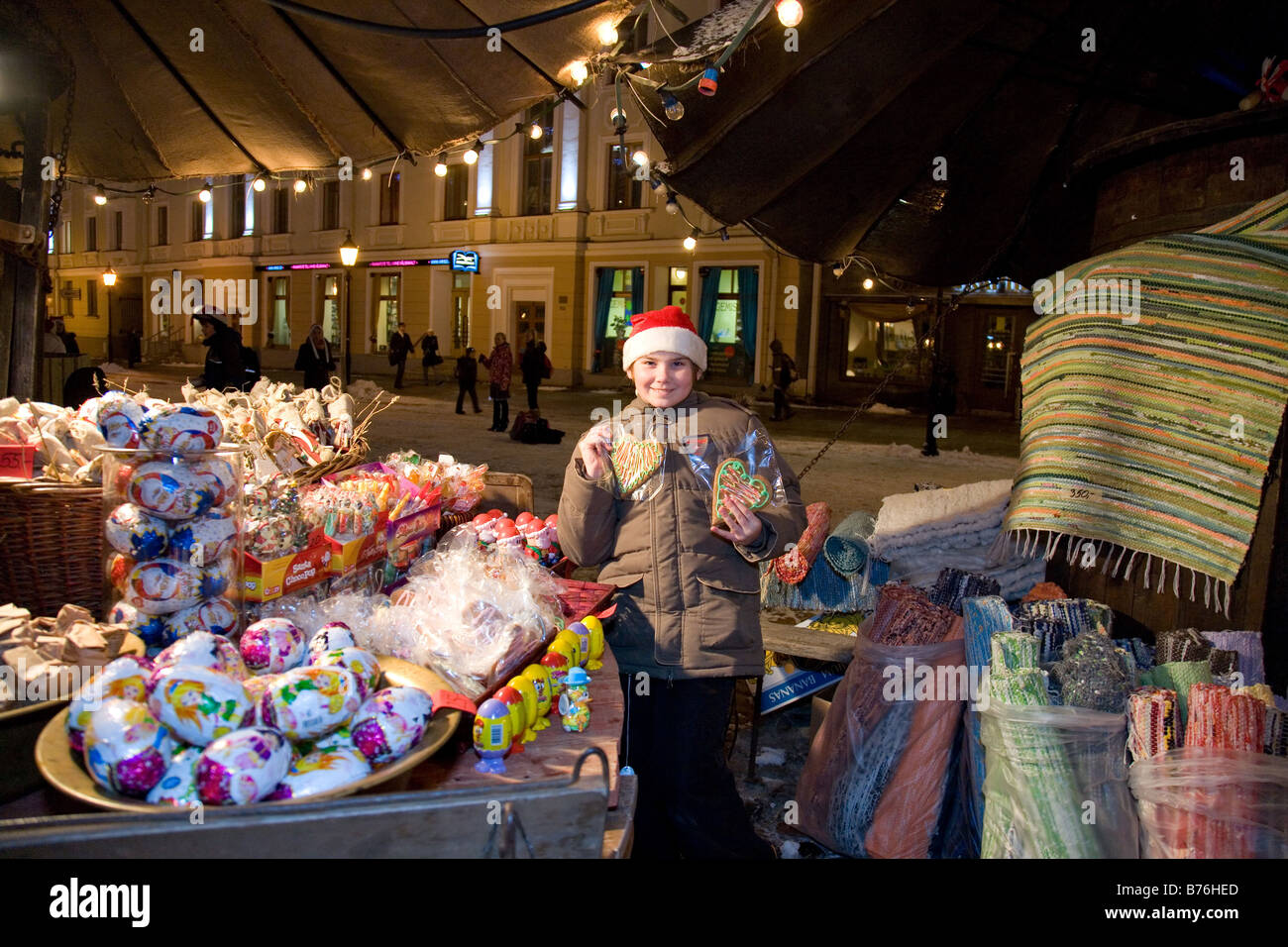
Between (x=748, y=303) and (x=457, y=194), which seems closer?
(x=748, y=303)

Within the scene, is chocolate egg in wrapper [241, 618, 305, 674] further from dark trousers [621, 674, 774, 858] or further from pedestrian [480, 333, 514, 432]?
pedestrian [480, 333, 514, 432]

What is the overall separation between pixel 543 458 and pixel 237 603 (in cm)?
892

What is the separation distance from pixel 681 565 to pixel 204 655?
133 centimetres

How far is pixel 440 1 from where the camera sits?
3420 millimetres

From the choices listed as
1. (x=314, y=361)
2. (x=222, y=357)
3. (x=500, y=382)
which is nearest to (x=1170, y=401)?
(x=222, y=357)

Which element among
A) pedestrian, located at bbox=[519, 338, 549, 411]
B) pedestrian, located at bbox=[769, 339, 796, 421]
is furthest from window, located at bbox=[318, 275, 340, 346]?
pedestrian, located at bbox=[769, 339, 796, 421]

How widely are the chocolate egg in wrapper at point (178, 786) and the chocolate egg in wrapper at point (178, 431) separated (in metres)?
0.78

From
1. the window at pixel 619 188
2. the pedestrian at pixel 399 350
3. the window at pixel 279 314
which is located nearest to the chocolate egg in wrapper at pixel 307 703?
the window at pixel 619 188

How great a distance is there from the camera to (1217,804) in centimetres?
228

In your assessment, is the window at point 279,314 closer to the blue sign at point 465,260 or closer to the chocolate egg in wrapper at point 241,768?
the blue sign at point 465,260

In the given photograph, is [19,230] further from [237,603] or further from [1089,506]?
[1089,506]

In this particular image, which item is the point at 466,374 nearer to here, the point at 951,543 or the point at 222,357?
the point at 222,357
